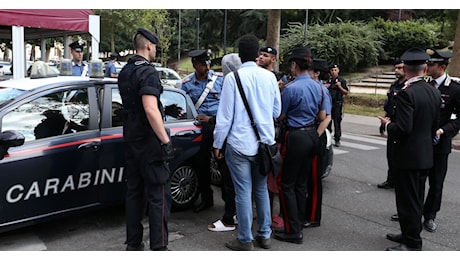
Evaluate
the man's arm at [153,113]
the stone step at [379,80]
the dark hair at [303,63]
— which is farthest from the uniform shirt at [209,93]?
the stone step at [379,80]

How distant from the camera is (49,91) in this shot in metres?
3.89

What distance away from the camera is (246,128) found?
362 centimetres

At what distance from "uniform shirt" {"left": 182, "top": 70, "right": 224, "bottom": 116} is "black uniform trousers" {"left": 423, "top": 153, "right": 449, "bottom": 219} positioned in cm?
224

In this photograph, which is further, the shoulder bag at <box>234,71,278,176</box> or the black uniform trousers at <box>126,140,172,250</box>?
the shoulder bag at <box>234,71,278,176</box>

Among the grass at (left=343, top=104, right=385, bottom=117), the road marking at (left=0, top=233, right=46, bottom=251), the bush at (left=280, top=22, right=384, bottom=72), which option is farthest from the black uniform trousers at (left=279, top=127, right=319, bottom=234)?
the bush at (left=280, top=22, right=384, bottom=72)

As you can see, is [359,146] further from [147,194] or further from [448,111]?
[147,194]

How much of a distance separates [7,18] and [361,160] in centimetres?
680

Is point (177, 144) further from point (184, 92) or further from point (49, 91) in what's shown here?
point (49, 91)

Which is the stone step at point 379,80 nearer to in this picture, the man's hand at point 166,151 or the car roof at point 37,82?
the car roof at point 37,82

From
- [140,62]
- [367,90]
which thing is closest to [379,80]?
[367,90]

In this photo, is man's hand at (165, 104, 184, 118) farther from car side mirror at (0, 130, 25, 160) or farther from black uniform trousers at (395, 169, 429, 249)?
black uniform trousers at (395, 169, 429, 249)

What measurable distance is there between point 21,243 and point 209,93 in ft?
7.46

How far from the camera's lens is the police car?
351 centimetres
